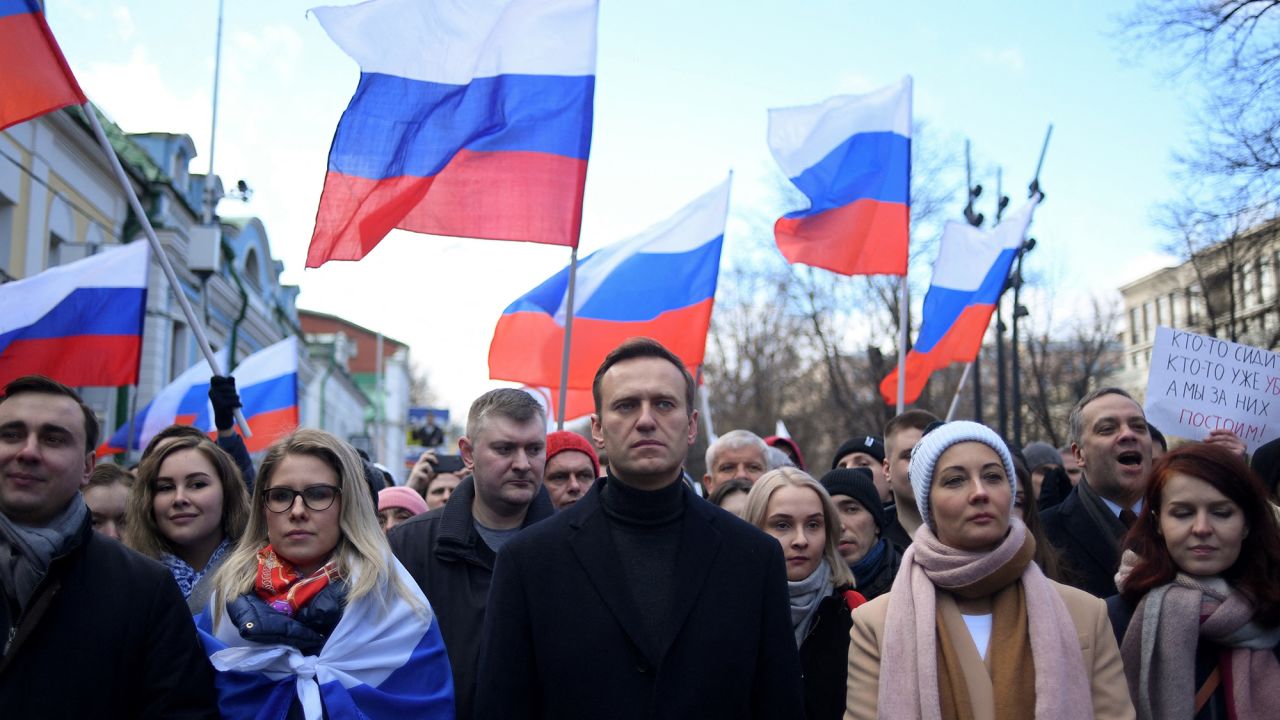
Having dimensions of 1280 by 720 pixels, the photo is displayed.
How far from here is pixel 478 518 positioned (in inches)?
185

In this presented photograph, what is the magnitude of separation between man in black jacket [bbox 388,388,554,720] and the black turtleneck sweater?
108 cm

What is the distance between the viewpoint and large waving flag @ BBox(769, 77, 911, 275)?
874 cm

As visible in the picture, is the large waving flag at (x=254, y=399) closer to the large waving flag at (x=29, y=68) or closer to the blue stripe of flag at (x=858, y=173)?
the large waving flag at (x=29, y=68)

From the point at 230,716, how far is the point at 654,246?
6.02m

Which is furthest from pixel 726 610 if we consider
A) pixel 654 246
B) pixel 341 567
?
pixel 654 246

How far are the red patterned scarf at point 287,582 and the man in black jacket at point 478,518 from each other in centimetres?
65

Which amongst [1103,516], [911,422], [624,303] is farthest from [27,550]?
[624,303]

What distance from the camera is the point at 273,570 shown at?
149 inches

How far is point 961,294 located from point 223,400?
6.07 meters

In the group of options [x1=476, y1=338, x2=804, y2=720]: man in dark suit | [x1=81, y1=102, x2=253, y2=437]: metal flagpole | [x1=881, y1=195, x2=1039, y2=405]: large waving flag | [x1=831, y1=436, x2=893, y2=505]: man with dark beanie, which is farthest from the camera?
[x1=881, y1=195, x2=1039, y2=405]: large waving flag

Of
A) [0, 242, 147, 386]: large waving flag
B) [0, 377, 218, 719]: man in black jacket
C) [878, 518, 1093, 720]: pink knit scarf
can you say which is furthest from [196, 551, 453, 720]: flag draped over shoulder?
[0, 242, 147, 386]: large waving flag

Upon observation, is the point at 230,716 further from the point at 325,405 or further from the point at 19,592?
the point at 325,405

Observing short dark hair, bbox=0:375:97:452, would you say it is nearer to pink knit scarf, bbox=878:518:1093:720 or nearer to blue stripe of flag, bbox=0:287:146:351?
pink knit scarf, bbox=878:518:1093:720

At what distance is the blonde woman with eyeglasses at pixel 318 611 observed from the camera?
3.61 m
